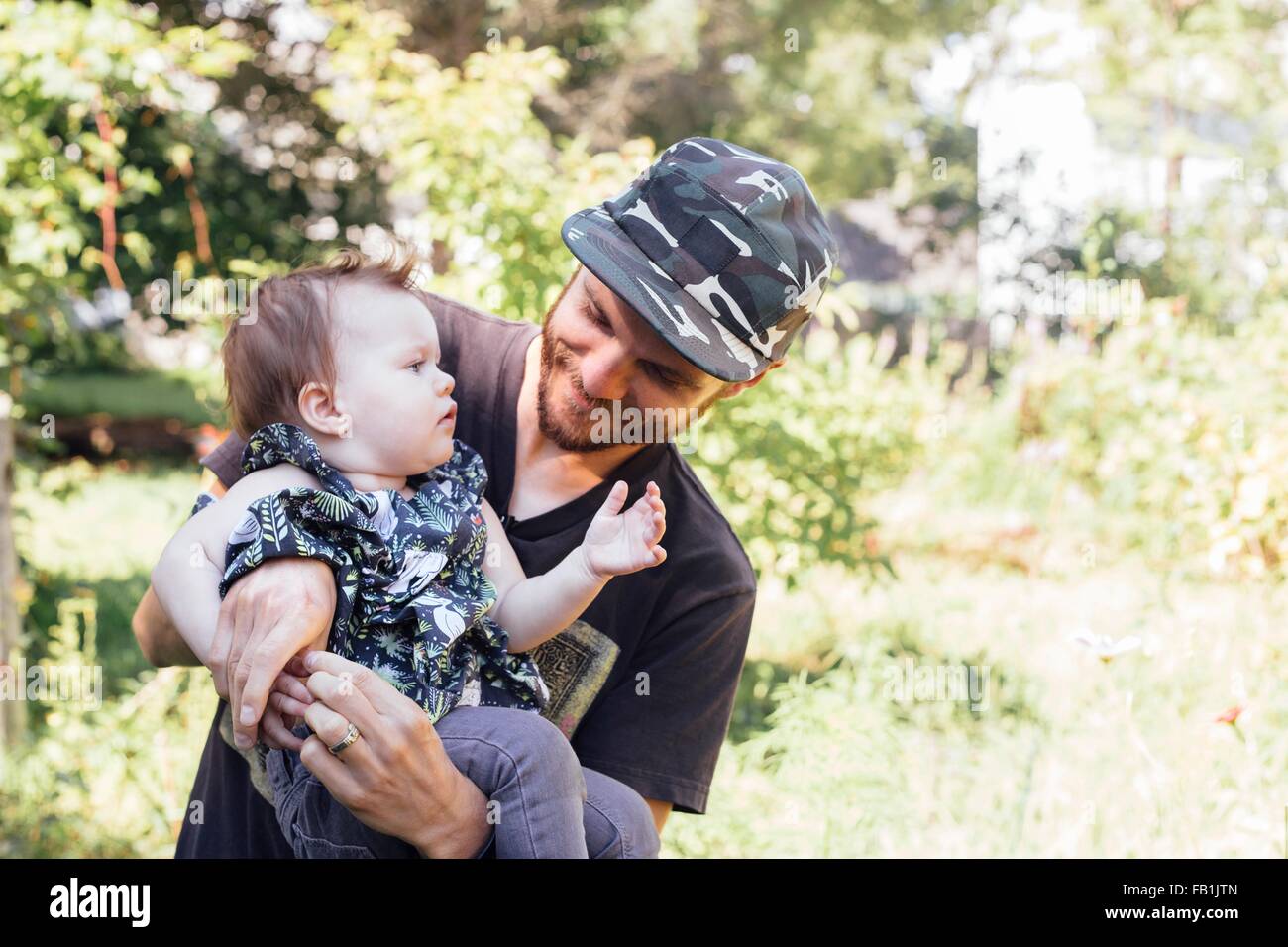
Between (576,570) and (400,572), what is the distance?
0.28m

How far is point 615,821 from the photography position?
1882 millimetres

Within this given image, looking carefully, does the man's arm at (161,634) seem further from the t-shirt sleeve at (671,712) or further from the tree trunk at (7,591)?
the tree trunk at (7,591)

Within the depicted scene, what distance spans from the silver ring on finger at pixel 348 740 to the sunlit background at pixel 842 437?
136 centimetres

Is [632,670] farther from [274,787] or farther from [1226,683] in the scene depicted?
[1226,683]

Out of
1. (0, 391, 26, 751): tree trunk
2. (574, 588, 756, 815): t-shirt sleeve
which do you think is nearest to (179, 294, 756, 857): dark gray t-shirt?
(574, 588, 756, 815): t-shirt sleeve

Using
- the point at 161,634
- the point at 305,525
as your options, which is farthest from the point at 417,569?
the point at 161,634

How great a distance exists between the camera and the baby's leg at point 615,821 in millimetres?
1856

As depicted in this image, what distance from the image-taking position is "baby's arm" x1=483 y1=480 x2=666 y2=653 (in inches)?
70.7

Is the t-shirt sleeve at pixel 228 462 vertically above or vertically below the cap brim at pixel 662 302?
below

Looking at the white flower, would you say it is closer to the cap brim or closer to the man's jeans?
the man's jeans

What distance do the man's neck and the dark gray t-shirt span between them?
0.05 ft

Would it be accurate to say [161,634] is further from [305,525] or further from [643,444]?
[643,444]

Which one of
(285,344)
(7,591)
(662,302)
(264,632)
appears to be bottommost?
(7,591)

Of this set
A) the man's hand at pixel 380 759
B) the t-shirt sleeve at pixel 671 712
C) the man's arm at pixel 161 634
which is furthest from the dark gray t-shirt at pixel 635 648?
the man's hand at pixel 380 759
